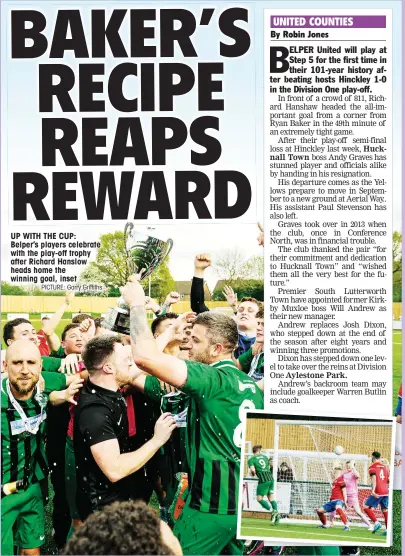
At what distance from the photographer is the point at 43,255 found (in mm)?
4449

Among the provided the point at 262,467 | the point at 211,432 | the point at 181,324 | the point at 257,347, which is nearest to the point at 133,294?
the point at 181,324

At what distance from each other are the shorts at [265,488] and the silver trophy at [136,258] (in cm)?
124

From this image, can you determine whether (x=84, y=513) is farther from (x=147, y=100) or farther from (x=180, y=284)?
(x=147, y=100)

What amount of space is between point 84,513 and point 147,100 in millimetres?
2548

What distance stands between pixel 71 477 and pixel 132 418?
519 millimetres

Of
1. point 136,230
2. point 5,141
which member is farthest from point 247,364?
point 5,141

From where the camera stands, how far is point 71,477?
443 centimetres

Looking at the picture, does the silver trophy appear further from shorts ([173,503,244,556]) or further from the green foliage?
shorts ([173,503,244,556])

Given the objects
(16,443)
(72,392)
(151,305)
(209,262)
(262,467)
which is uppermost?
(209,262)

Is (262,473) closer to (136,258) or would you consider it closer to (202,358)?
(202,358)

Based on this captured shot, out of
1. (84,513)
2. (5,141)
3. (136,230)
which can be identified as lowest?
(84,513)

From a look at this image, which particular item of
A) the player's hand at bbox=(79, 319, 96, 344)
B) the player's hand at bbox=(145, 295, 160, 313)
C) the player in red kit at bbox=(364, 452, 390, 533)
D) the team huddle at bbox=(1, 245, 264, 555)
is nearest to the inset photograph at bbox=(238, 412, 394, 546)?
the player in red kit at bbox=(364, 452, 390, 533)

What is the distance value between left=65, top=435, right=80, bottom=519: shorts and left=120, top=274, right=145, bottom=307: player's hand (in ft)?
3.01

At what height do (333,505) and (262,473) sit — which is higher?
(262,473)
